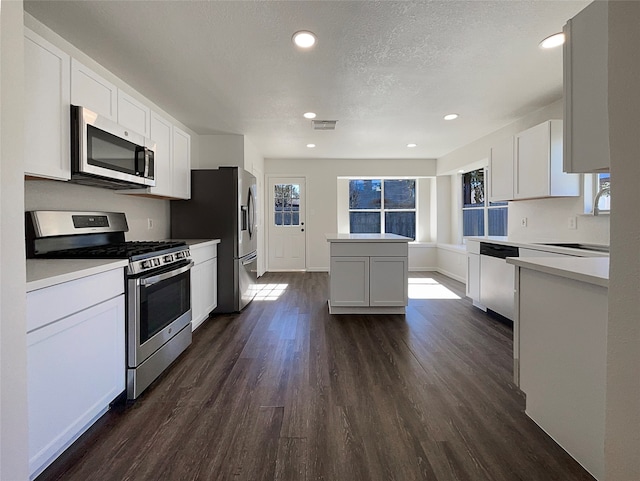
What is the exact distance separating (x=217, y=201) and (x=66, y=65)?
6.55ft

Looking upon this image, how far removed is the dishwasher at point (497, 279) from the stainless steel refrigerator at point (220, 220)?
2887 mm

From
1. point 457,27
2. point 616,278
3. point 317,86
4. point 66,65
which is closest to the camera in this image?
point 616,278

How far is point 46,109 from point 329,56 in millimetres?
1832

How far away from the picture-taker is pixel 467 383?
215 centimetres

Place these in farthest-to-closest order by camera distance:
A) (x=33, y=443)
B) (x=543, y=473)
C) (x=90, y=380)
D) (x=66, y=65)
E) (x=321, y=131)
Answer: (x=321, y=131), (x=66, y=65), (x=90, y=380), (x=543, y=473), (x=33, y=443)

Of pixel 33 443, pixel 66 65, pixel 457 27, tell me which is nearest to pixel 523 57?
pixel 457 27

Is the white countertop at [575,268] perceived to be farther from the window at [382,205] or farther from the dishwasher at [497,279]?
the window at [382,205]

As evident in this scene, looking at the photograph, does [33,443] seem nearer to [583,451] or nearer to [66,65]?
[66,65]

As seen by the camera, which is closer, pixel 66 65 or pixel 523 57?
pixel 66 65

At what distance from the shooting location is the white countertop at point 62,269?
1315mm

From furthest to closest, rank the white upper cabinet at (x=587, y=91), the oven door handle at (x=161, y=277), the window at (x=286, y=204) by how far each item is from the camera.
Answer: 1. the window at (x=286, y=204)
2. the oven door handle at (x=161, y=277)
3. the white upper cabinet at (x=587, y=91)

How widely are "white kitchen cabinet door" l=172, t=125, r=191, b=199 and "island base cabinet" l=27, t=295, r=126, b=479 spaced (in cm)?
179

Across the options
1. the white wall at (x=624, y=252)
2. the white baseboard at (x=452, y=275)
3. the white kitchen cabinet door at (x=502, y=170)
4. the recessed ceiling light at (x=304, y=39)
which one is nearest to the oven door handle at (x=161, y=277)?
the recessed ceiling light at (x=304, y=39)

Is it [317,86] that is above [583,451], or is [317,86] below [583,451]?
above
